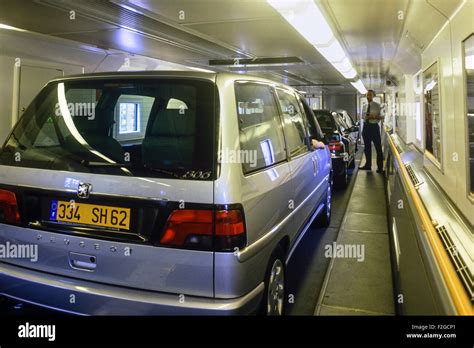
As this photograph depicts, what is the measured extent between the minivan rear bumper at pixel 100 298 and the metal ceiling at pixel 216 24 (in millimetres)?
2319

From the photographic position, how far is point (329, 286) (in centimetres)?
334

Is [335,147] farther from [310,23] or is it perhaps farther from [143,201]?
[143,201]

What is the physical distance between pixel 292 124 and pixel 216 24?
8.02 ft

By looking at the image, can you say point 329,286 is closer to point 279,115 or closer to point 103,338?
point 279,115

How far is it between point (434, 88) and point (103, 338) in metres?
3.48

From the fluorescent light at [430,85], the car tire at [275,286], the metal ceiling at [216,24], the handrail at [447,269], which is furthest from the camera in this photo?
the metal ceiling at [216,24]

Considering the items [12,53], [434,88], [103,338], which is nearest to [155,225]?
[103,338]

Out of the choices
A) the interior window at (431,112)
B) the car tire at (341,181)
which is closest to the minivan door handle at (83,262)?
the interior window at (431,112)

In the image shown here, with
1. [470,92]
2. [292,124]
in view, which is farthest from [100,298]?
[470,92]

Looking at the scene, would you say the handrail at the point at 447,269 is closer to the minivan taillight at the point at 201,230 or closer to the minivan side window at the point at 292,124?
the minivan taillight at the point at 201,230

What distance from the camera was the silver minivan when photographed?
1.80 meters

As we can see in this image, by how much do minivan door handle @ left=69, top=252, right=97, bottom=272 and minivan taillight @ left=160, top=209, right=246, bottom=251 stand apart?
1.35ft

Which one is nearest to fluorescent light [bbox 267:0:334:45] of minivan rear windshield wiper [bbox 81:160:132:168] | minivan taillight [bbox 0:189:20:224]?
minivan rear windshield wiper [bbox 81:160:132:168]

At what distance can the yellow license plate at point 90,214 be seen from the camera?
Answer: 6.13ft
